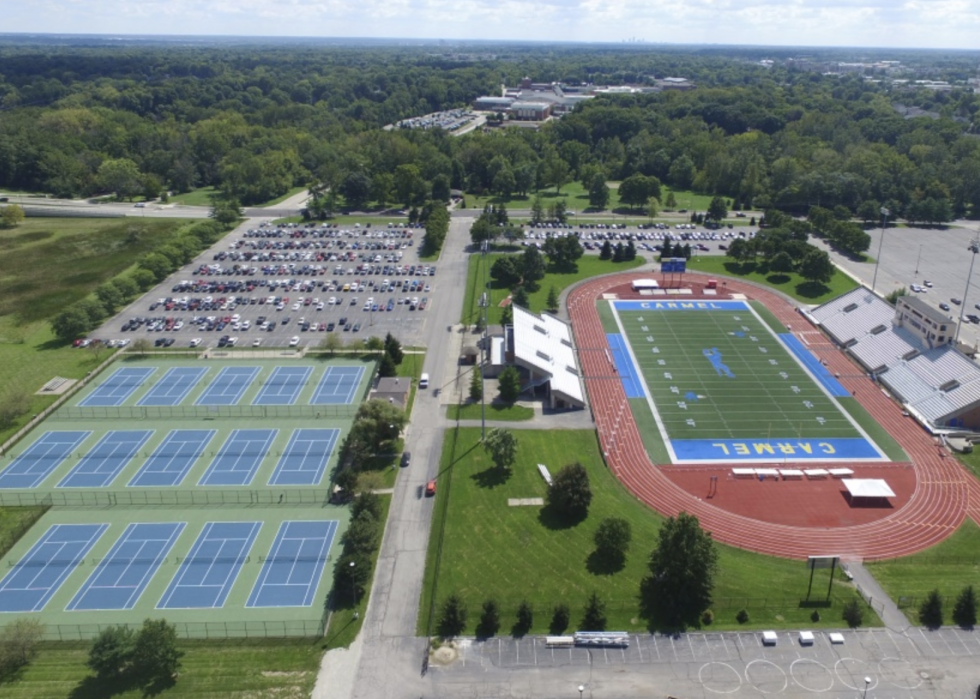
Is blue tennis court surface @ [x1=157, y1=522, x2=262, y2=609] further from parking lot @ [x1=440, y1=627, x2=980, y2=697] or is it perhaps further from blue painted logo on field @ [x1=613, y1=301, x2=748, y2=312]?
blue painted logo on field @ [x1=613, y1=301, x2=748, y2=312]

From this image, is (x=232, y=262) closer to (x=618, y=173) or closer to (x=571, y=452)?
(x=571, y=452)

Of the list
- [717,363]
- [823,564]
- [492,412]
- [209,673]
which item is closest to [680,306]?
[717,363]

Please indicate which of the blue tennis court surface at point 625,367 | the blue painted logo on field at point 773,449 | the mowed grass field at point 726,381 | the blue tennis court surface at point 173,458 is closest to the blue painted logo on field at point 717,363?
the mowed grass field at point 726,381

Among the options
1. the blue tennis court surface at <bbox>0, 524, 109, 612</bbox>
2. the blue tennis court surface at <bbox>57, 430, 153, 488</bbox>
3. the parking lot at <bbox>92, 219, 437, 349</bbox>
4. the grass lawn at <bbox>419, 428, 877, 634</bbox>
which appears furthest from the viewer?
the parking lot at <bbox>92, 219, 437, 349</bbox>

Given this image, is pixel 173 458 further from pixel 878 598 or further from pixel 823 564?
pixel 878 598

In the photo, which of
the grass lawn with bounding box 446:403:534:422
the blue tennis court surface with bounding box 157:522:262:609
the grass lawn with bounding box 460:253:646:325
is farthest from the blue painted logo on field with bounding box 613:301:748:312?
the blue tennis court surface with bounding box 157:522:262:609
